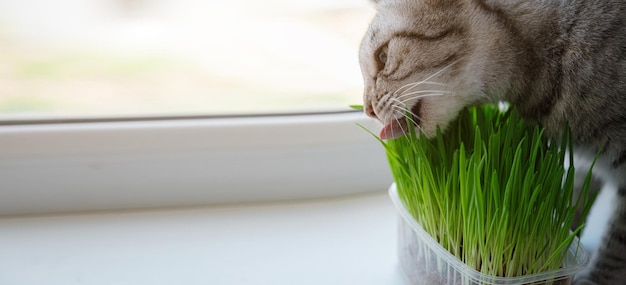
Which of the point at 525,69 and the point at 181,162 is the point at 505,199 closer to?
the point at 525,69

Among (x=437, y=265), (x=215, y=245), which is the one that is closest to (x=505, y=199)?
(x=437, y=265)

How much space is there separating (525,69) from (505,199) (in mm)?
191

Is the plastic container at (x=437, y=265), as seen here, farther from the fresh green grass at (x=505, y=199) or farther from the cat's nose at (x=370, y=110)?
the cat's nose at (x=370, y=110)

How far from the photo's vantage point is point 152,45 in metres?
0.87

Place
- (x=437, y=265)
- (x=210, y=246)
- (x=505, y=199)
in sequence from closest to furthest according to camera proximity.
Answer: (x=505, y=199)
(x=437, y=265)
(x=210, y=246)

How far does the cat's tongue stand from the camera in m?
0.67

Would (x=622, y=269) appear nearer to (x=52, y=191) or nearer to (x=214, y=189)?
(x=214, y=189)

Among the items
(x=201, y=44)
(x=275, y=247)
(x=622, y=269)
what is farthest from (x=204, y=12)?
(x=622, y=269)

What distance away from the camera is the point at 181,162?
87cm

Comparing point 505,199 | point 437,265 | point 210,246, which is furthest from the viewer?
point 210,246

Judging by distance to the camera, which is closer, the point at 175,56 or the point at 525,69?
the point at 525,69

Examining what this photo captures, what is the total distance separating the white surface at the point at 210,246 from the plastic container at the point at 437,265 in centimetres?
5

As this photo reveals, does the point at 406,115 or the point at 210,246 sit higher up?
the point at 406,115

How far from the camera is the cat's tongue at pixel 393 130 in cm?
67
